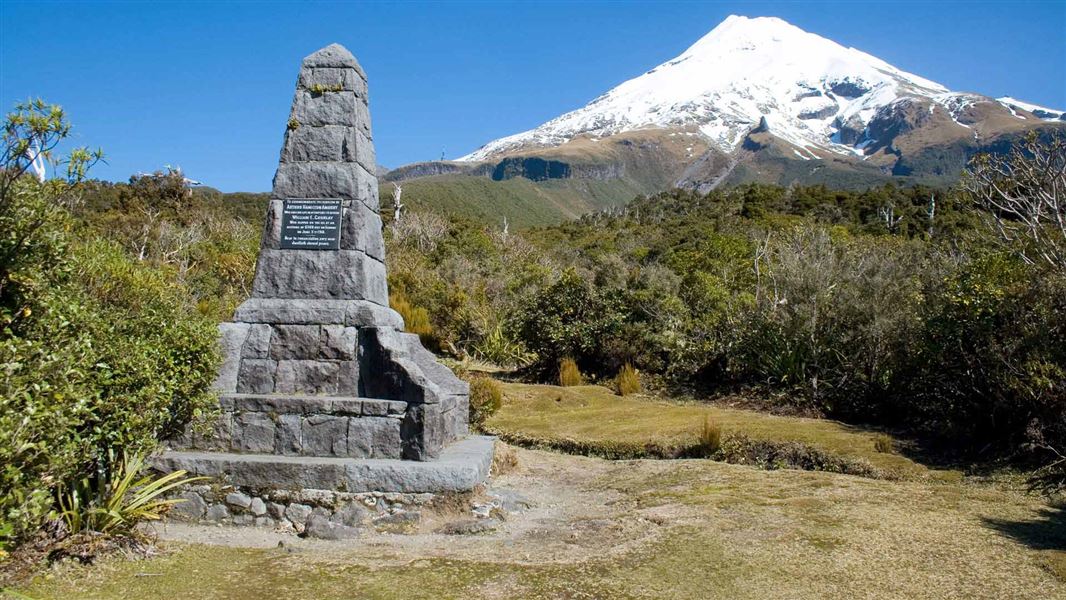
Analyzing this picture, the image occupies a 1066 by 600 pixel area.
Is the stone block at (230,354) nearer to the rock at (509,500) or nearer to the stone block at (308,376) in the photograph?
the stone block at (308,376)

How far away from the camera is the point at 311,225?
7.68 meters

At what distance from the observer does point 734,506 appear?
6.49 metres

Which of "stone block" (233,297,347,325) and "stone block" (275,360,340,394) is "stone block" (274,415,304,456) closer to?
"stone block" (275,360,340,394)

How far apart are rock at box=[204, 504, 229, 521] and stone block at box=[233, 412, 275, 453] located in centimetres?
70

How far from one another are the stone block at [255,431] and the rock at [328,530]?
119cm

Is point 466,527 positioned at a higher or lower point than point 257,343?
lower

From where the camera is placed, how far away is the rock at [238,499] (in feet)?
20.1

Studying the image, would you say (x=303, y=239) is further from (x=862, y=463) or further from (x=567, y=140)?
(x=567, y=140)

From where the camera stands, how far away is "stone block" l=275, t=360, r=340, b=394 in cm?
733

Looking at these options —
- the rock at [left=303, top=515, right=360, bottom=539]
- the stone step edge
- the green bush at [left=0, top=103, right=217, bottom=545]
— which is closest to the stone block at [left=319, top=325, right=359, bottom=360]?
the stone step edge

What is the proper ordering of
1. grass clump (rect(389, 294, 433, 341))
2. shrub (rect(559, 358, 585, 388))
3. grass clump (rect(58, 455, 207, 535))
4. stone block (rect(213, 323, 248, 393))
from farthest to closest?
grass clump (rect(389, 294, 433, 341)), shrub (rect(559, 358, 585, 388)), stone block (rect(213, 323, 248, 393)), grass clump (rect(58, 455, 207, 535))

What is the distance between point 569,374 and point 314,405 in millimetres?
8496

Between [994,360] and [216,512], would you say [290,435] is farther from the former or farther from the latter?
[994,360]

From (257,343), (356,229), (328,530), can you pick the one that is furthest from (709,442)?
(257,343)
